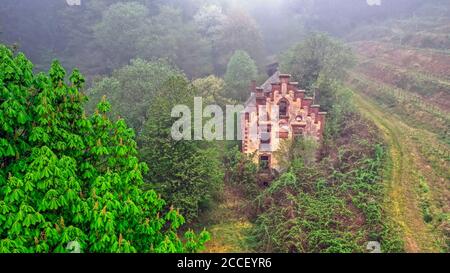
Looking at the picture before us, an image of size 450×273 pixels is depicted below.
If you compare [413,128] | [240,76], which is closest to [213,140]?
[413,128]

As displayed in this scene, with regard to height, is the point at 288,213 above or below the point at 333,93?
below

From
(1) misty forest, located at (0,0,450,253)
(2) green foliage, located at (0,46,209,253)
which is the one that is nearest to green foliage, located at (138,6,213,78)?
(1) misty forest, located at (0,0,450,253)

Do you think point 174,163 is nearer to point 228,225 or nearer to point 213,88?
point 228,225

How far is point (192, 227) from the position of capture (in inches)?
1246

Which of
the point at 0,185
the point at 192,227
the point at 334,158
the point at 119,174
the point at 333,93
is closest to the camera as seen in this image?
the point at 0,185

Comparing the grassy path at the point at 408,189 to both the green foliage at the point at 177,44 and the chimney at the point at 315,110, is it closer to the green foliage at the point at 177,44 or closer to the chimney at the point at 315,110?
the chimney at the point at 315,110

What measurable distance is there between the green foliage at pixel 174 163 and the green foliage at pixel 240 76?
20467mm

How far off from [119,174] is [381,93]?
48.1 meters

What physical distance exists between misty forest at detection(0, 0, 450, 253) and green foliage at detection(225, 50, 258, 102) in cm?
18

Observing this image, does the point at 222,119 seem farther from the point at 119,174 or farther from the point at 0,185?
the point at 0,185

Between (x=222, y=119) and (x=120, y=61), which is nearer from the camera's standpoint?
(x=222, y=119)

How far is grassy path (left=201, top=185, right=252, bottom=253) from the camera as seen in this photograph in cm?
2964
